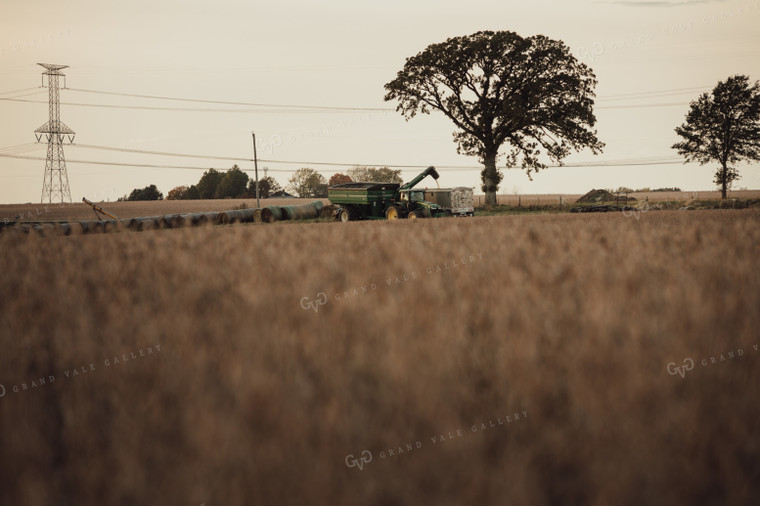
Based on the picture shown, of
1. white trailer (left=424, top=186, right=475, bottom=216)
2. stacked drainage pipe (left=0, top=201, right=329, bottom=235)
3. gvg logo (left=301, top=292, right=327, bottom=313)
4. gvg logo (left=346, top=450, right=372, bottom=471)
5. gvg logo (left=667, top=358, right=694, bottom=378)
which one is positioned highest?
white trailer (left=424, top=186, right=475, bottom=216)

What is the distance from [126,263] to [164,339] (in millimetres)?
4456

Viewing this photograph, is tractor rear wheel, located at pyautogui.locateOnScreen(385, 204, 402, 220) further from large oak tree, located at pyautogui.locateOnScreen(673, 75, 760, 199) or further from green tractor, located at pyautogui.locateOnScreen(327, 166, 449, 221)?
large oak tree, located at pyautogui.locateOnScreen(673, 75, 760, 199)

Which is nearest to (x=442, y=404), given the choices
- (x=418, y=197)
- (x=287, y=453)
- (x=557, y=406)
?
(x=557, y=406)

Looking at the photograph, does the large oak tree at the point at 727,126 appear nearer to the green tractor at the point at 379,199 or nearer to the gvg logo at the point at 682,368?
the green tractor at the point at 379,199

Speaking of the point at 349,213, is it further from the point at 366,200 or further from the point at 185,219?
the point at 185,219

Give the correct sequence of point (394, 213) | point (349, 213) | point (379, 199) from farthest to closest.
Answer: point (379, 199) < point (349, 213) < point (394, 213)

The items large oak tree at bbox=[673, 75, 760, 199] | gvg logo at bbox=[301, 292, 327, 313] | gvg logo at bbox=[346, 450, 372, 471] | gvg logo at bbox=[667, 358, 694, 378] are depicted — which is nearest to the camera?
gvg logo at bbox=[346, 450, 372, 471]

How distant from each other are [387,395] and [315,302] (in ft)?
6.99

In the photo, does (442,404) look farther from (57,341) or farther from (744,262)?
(744,262)

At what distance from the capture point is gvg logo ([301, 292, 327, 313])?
4.16 meters

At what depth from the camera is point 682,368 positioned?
2611 millimetres

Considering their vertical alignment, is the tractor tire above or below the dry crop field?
above

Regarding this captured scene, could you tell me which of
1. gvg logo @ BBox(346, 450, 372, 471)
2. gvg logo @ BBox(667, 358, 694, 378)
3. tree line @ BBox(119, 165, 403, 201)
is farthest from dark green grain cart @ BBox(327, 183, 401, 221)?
tree line @ BBox(119, 165, 403, 201)

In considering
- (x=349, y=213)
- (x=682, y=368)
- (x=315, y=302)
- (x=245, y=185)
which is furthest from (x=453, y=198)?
(x=245, y=185)
